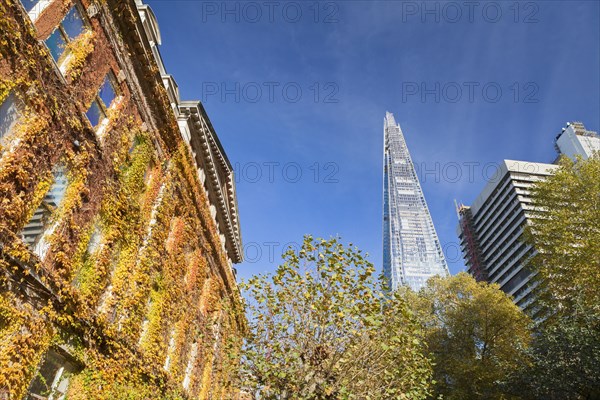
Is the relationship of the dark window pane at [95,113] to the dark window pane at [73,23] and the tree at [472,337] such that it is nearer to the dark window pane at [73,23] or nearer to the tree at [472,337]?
the dark window pane at [73,23]

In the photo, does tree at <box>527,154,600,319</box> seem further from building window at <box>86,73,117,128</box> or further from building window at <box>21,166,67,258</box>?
building window at <box>86,73,117,128</box>

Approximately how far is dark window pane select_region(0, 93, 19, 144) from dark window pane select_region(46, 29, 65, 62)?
8.11 feet

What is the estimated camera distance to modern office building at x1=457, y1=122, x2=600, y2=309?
290 feet

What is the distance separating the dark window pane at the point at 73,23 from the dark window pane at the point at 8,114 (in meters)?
3.64

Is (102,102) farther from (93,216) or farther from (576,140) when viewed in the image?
(576,140)

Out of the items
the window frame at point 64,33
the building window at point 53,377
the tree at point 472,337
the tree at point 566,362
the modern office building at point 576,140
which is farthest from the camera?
the modern office building at point 576,140

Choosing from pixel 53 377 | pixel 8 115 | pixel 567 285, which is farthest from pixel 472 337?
pixel 8 115

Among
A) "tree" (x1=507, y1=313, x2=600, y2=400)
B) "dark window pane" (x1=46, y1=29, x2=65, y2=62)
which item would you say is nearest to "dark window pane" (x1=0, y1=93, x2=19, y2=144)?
"dark window pane" (x1=46, y1=29, x2=65, y2=62)

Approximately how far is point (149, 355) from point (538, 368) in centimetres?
1768

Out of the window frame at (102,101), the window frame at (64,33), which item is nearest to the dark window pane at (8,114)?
the window frame at (64,33)

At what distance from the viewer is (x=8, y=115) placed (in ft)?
31.2

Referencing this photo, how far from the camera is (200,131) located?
25.1 metres

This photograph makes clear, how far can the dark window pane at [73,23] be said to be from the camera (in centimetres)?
1205

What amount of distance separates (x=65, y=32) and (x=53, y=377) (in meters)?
9.90
